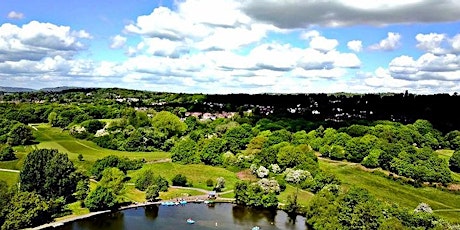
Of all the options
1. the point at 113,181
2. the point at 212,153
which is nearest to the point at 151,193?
the point at 113,181

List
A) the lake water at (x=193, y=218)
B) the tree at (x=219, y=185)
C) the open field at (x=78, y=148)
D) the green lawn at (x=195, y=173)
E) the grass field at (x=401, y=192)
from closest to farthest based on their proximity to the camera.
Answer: the lake water at (x=193, y=218) → the grass field at (x=401, y=192) → the tree at (x=219, y=185) → the green lawn at (x=195, y=173) → the open field at (x=78, y=148)

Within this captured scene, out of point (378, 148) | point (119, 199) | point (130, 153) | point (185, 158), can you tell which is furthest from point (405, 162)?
point (130, 153)

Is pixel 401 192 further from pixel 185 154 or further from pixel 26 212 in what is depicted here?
pixel 26 212

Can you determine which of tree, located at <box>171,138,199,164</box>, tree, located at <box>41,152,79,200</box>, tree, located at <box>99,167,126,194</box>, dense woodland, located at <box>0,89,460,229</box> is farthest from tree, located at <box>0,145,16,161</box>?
tree, located at <box>171,138,199,164</box>

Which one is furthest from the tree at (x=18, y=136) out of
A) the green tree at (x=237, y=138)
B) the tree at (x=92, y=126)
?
the green tree at (x=237, y=138)

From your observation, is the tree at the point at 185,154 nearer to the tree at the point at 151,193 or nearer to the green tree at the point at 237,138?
the green tree at the point at 237,138

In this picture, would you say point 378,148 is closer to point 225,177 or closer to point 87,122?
point 225,177
